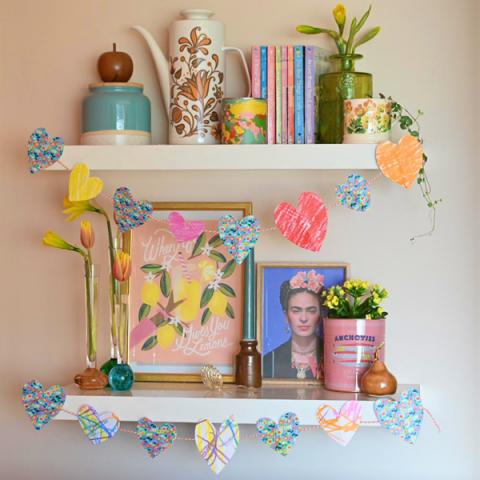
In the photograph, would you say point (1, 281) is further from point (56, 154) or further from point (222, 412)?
point (222, 412)

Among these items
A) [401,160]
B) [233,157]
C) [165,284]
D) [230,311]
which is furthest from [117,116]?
[401,160]

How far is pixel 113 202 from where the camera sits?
6.48ft

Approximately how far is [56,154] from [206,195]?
0.34 metres

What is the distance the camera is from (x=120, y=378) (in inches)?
75.6

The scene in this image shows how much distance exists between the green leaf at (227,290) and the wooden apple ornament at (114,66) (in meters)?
0.48

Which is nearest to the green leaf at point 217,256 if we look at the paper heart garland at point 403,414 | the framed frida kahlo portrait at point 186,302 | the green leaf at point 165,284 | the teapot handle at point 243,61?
the framed frida kahlo portrait at point 186,302

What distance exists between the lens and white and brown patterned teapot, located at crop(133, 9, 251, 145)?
1926mm

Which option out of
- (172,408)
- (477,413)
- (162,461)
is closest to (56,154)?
(172,408)

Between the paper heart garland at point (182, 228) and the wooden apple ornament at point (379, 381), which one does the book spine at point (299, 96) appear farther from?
the wooden apple ornament at point (379, 381)

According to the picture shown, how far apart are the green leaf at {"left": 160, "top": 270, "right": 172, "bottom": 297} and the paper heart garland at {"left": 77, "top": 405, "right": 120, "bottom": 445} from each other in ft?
0.98

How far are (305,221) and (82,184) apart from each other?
1.49 ft

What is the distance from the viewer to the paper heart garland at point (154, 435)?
187 cm

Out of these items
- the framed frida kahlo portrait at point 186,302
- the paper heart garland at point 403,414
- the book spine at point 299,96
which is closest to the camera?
the paper heart garland at point 403,414

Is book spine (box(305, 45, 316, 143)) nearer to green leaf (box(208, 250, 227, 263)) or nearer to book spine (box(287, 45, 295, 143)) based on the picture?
book spine (box(287, 45, 295, 143))
